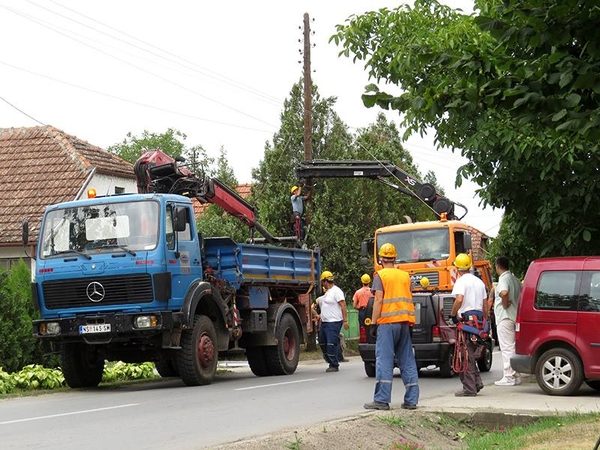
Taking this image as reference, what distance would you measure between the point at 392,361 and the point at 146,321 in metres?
5.39

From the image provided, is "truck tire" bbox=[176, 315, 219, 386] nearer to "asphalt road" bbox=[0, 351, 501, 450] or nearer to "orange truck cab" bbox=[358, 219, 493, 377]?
"asphalt road" bbox=[0, 351, 501, 450]

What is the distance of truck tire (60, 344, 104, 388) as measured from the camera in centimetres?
1792

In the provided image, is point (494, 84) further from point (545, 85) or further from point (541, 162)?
point (541, 162)

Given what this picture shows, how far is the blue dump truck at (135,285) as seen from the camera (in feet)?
55.1

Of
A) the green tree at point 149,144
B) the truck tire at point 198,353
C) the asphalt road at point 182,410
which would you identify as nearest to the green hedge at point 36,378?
the asphalt road at point 182,410

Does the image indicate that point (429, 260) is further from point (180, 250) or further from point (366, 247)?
point (180, 250)

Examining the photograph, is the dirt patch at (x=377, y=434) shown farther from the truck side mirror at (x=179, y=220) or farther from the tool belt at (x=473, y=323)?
the truck side mirror at (x=179, y=220)

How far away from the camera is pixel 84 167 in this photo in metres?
36.2

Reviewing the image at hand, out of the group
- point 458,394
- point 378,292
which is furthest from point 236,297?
point 378,292

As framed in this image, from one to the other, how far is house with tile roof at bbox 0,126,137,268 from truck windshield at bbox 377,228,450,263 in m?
14.0

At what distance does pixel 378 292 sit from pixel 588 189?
474cm

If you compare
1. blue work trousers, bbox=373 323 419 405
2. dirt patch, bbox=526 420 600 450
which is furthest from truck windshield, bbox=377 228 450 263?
dirt patch, bbox=526 420 600 450

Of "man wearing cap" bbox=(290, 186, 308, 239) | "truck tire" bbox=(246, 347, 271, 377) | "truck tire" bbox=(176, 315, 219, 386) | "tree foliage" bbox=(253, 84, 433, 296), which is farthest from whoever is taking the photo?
"tree foliage" bbox=(253, 84, 433, 296)

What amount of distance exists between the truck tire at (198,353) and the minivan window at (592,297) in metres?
5.99
